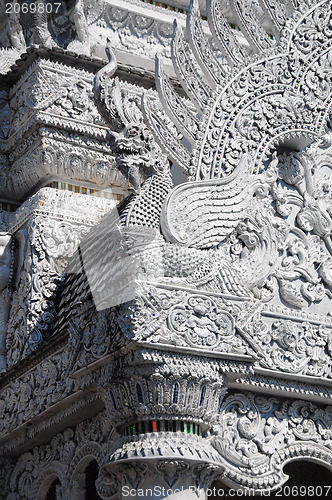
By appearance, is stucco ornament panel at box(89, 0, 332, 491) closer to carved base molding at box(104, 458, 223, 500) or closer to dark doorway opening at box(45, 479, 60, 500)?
carved base molding at box(104, 458, 223, 500)

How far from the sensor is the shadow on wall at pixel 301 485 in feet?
26.3

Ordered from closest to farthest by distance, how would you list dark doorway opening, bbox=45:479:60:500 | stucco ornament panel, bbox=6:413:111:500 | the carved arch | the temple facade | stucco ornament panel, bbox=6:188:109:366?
1. the temple facade
2. stucco ornament panel, bbox=6:413:111:500
3. the carved arch
4. dark doorway opening, bbox=45:479:60:500
5. stucco ornament panel, bbox=6:188:109:366

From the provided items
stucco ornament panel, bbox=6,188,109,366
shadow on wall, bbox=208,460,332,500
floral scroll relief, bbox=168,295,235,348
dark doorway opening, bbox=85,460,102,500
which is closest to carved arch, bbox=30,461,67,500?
dark doorway opening, bbox=85,460,102,500

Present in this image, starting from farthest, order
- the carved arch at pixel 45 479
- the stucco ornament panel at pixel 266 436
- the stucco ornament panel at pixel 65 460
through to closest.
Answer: the carved arch at pixel 45 479 → the stucco ornament panel at pixel 65 460 → the stucco ornament panel at pixel 266 436

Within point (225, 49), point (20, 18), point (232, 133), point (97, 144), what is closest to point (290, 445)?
point (232, 133)

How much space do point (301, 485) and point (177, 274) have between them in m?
3.00

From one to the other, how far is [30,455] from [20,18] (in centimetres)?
417

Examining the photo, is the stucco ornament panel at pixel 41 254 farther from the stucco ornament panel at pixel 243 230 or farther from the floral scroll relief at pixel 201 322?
the floral scroll relief at pixel 201 322

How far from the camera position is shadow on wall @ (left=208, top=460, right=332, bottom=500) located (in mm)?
8008

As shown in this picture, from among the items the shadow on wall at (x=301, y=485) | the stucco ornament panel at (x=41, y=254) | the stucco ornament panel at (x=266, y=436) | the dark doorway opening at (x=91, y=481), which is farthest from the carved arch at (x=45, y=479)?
the stucco ornament panel at (x=266, y=436)

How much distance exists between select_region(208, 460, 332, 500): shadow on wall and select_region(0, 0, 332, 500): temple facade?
0.08 feet

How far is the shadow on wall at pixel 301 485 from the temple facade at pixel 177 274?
25 millimetres

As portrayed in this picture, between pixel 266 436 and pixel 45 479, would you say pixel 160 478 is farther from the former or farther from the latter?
pixel 45 479

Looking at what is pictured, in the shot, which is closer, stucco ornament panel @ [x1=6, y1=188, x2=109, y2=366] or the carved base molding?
the carved base molding
